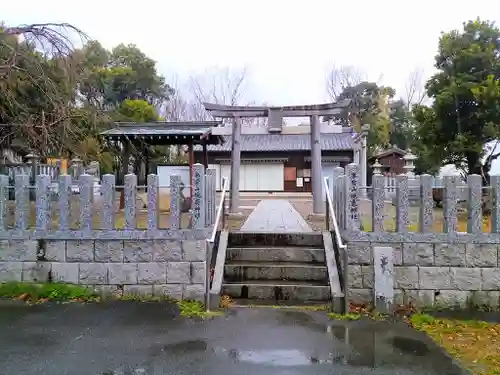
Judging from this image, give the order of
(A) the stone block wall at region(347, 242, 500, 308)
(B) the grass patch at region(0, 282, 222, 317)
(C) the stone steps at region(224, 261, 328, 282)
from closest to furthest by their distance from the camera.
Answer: (A) the stone block wall at region(347, 242, 500, 308), (B) the grass patch at region(0, 282, 222, 317), (C) the stone steps at region(224, 261, 328, 282)

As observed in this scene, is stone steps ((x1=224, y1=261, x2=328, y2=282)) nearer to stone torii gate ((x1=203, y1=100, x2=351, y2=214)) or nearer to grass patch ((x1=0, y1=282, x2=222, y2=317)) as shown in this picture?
grass patch ((x1=0, y1=282, x2=222, y2=317))

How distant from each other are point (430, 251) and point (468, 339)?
4.86ft

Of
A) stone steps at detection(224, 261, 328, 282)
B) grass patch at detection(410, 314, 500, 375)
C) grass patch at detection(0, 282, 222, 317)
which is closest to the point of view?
grass patch at detection(410, 314, 500, 375)

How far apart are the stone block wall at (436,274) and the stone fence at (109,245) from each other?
234 cm

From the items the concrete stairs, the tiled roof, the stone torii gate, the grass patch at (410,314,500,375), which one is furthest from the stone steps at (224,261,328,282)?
the tiled roof

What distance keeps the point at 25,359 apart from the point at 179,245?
2.65m

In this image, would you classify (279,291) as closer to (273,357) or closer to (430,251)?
(273,357)

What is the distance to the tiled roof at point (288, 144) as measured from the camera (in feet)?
98.9

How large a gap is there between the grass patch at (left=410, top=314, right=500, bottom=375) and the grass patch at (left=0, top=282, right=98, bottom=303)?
476cm

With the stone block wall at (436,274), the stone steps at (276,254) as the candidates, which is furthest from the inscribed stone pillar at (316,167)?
the stone block wall at (436,274)

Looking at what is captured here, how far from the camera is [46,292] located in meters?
6.68

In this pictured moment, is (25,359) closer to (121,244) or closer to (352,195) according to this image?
(121,244)

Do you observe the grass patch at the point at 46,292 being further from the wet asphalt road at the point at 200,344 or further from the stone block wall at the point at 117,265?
the wet asphalt road at the point at 200,344

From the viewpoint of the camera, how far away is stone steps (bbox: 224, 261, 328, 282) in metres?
7.01
